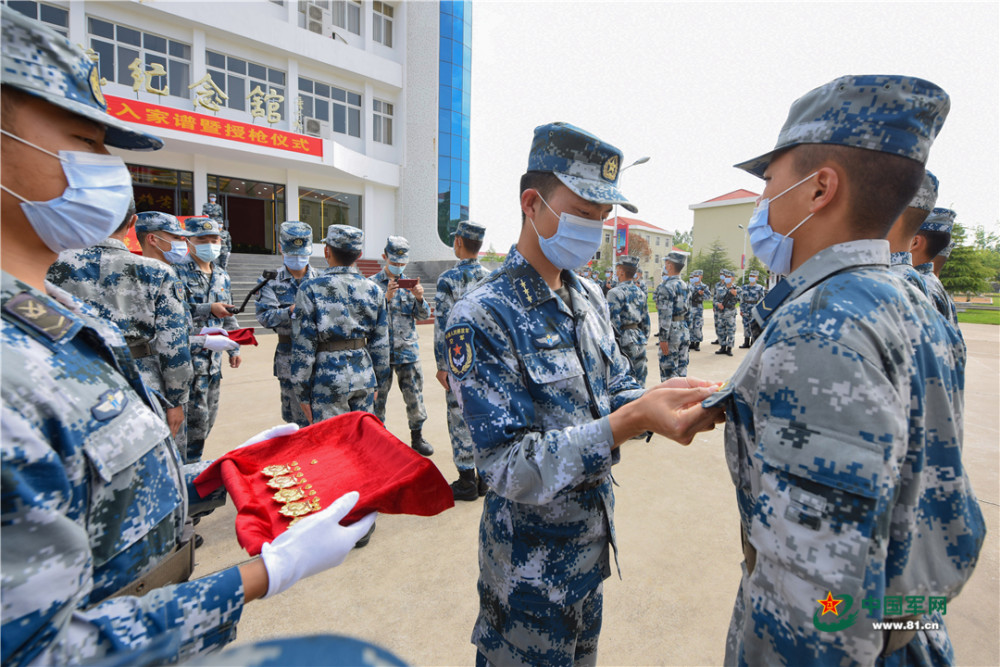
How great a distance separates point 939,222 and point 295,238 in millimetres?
5491

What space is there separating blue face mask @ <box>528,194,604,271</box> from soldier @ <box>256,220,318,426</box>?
3179mm

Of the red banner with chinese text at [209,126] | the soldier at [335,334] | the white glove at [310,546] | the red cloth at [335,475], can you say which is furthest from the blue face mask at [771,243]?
the red banner with chinese text at [209,126]

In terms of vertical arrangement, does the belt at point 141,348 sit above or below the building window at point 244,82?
below

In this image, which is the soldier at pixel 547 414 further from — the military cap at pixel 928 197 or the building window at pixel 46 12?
the building window at pixel 46 12

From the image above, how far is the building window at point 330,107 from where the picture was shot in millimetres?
20359

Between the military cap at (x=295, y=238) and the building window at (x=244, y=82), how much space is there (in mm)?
17198

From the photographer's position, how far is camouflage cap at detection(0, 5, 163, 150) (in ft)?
2.91

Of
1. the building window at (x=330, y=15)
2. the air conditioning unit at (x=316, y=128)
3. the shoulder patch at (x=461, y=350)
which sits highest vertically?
the building window at (x=330, y=15)

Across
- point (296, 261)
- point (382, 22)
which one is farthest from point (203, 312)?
point (382, 22)

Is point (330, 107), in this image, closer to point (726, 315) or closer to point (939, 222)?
point (726, 315)

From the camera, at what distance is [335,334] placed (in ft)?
12.0

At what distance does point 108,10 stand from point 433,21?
12.4 metres

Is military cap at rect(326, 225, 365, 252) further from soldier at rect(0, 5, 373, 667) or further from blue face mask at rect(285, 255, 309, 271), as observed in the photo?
soldier at rect(0, 5, 373, 667)

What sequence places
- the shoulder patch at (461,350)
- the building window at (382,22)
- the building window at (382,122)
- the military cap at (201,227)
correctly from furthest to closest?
the building window at (382,122) < the building window at (382,22) < the military cap at (201,227) < the shoulder patch at (461,350)
